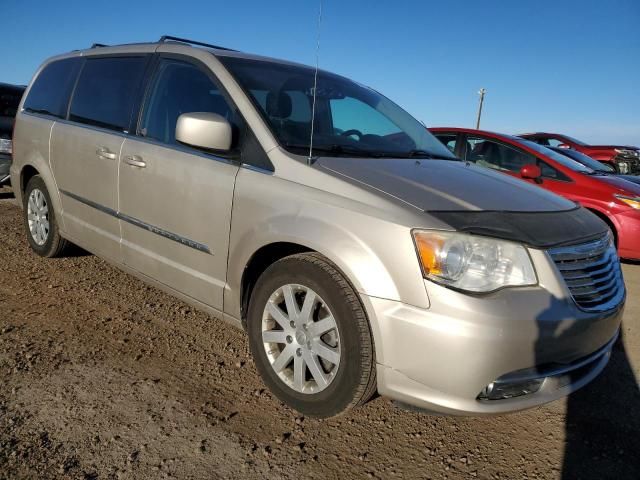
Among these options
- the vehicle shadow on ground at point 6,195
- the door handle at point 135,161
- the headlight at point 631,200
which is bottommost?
the vehicle shadow on ground at point 6,195

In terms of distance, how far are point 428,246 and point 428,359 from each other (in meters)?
0.44

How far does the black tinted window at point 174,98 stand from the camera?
293cm

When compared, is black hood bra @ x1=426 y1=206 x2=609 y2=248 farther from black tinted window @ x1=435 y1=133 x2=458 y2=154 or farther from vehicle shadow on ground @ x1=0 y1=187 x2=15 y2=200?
vehicle shadow on ground @ x1=0 y1=187 x2=15 y2=200

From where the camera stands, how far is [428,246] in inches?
77.1

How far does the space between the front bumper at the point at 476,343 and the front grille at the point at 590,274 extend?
3.0 inches

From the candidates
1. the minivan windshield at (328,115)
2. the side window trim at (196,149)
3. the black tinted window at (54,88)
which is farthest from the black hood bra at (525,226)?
the black tinted window at (54,88)

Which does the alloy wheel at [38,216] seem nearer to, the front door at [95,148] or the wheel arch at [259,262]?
the front door at [95,148]

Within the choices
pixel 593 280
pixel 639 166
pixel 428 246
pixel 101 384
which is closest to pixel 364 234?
pixel 428 246

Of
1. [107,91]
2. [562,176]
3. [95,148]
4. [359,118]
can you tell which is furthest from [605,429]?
[562,176]

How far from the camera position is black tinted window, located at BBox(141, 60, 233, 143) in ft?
9.60

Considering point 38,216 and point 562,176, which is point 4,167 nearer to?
point 38,216

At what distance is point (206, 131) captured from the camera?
2488mm

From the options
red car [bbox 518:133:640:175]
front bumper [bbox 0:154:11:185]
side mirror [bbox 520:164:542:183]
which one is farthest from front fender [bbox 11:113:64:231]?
red car [bbox 518:133:640:175]

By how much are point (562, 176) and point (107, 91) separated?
4.96m
